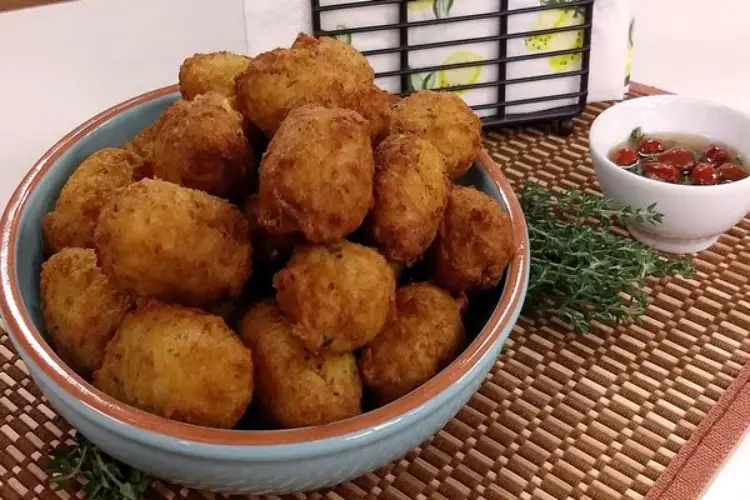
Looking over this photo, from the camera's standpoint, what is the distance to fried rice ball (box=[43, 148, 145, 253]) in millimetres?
895

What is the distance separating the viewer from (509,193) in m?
0.92

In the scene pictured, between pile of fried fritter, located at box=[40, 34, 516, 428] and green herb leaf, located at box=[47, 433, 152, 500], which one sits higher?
pile of fried fritter, located at box=[40, 34, 516, 428]

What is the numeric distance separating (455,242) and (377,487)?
251 millimetres

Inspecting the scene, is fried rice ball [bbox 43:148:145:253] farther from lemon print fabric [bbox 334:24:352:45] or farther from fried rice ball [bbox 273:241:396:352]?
lemon print fabric [bbox 334:24:352:45]

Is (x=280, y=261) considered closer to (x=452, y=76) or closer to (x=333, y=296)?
(x=333, y=296)

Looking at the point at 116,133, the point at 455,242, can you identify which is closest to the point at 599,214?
the point at 455,242

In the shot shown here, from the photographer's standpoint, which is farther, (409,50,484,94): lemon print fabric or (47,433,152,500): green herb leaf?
(409,50,484,94): lemon print fabric

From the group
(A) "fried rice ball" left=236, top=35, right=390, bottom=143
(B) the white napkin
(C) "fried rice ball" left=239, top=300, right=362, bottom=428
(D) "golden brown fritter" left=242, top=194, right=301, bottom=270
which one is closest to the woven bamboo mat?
(C) "fried rice ball" left=239, top=300, right=362, bottom=428

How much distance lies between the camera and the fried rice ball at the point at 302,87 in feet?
2.66

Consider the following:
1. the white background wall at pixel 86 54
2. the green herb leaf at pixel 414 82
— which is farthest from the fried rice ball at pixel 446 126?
the white background wall at pixel 86 54

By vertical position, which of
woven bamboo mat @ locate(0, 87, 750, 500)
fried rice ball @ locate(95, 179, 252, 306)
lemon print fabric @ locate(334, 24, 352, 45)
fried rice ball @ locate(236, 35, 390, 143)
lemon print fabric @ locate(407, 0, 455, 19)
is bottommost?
woven bamboo mat @ locate(0, 87, 750, 500)

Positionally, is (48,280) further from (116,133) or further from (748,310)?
(748,310)

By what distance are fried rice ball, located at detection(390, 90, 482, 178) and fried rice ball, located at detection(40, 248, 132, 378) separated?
34cm

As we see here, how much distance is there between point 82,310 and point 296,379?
0.23 m
